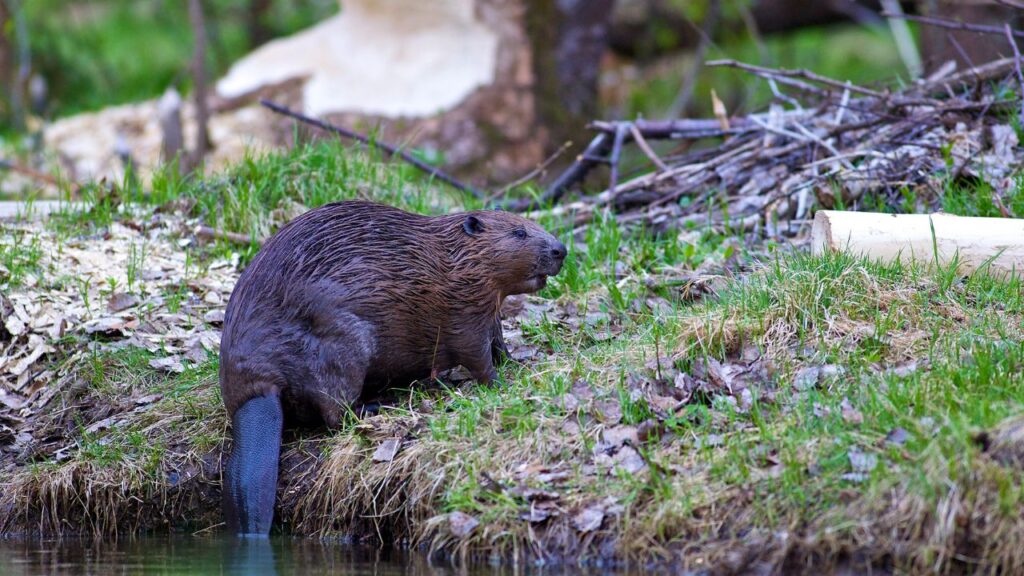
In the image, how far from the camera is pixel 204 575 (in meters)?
2.87

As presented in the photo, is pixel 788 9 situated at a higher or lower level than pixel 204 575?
higher

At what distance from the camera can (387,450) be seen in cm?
349

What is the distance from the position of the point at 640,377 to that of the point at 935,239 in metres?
1.21

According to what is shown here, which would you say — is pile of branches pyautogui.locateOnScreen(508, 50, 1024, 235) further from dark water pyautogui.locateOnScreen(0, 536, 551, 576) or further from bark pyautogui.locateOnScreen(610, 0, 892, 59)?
bark pyautogui.locateOnScreen(610, 0, 892, 59)

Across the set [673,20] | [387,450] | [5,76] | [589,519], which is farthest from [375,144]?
[5,76]

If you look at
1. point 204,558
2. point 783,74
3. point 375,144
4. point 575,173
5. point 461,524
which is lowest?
point 204,558

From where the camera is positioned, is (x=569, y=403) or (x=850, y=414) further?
(x=569, y=403)

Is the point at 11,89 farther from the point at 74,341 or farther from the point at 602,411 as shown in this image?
the point at 602,411

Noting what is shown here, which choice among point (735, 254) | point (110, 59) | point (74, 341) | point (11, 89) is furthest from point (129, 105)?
point (735, 254)

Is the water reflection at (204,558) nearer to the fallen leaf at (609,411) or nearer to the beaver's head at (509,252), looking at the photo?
the fallen leaf at (609,411)

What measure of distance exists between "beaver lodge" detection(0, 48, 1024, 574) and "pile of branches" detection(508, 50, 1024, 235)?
16 millimetres

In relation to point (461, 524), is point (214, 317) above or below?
above

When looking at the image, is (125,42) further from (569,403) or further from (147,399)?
(569,403)

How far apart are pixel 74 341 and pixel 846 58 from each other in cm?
976
